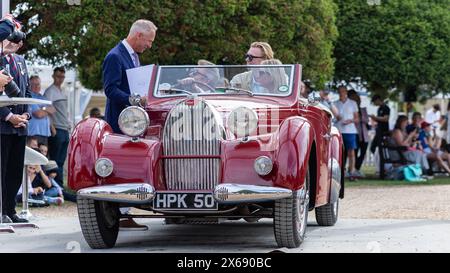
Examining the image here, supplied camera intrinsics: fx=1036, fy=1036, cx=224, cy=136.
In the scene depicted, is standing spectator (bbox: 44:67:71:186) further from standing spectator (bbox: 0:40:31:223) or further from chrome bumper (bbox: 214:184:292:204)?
chrome bumper (bbox: 214:184:292:204)

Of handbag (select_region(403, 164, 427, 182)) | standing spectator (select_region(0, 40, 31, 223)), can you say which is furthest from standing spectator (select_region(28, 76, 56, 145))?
handbag (select_region(403, 164, 427, 182))

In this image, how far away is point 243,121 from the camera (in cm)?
855

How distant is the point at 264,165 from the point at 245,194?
33 cm

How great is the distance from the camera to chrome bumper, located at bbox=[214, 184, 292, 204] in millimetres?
8180

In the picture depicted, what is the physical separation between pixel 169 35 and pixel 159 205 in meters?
9.42

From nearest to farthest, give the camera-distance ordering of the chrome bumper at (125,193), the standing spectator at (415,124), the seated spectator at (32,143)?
the chrome bumper at (125,193) → the seated spectator at (32,143) → the standing spectator at (415,124)

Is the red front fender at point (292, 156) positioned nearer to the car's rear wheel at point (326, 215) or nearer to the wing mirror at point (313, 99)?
the wing mirror at point (313, 99)

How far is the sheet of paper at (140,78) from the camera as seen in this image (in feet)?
33.6

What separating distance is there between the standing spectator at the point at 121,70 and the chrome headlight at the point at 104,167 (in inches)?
67.1

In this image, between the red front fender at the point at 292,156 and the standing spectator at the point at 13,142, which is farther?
the standing spectator at the point at 13,142

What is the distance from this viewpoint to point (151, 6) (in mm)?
16797

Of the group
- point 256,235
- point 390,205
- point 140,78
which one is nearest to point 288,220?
point 256,235

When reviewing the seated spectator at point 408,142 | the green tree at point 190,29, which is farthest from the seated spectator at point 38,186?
the seated spectator at point 408,142
